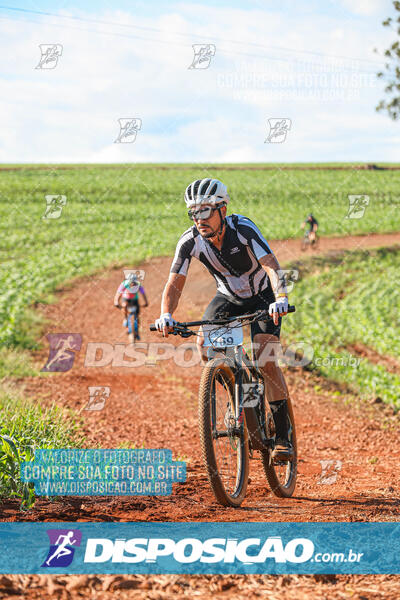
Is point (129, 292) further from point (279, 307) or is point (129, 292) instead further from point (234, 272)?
point (279, 307)

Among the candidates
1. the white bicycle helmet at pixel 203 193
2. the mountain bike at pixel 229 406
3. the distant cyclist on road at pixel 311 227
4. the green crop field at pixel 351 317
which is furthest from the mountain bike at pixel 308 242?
the white bicycle helmet at pixel 203 193

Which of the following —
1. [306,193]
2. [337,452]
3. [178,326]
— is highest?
[306,193]

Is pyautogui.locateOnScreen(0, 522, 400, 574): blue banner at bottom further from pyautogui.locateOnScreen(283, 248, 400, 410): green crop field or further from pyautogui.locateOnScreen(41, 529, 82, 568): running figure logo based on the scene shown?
pyautogui.locateOnScreen(283, 248, 400, 410): green crop field

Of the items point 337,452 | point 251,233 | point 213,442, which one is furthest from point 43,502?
point 337,452

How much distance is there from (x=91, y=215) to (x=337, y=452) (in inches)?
1426

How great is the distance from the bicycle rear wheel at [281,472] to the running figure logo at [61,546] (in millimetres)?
2095

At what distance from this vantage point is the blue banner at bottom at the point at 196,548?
11.7 ft

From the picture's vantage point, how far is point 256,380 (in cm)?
531

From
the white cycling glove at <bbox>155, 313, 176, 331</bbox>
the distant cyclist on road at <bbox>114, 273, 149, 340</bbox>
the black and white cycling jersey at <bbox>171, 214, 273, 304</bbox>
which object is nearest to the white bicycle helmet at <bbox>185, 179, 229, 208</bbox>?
the black and white cycling jersey at <bbox>171, 214, 273, 304</bbox>

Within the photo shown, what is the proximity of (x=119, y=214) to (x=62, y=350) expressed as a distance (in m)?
27.3

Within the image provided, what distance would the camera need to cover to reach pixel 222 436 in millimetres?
4770

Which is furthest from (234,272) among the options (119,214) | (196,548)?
(119,214)

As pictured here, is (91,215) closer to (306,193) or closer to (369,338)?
(306,193)

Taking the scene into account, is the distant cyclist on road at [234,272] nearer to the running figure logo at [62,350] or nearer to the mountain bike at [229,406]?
A: the mountain bike at [229,406]
